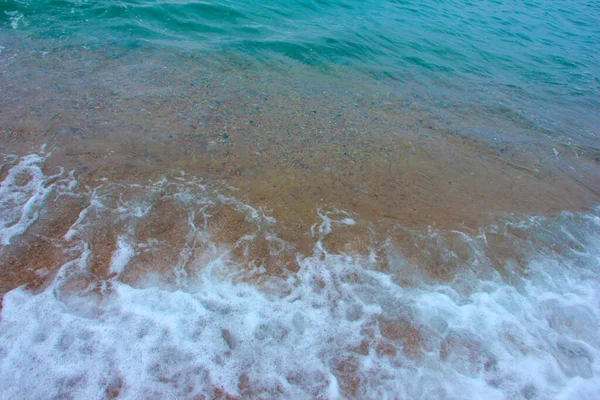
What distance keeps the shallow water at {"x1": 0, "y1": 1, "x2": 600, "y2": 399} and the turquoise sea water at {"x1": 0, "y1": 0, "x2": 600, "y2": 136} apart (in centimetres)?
30

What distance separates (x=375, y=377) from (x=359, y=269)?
1.29 metres

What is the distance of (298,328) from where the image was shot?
3523 millimetres

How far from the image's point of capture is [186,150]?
5.54 metres

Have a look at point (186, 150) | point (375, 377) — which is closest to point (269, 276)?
point (375, 377)

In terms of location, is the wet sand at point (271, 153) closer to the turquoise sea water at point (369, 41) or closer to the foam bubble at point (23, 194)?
the foam bubble at point (23, 194)

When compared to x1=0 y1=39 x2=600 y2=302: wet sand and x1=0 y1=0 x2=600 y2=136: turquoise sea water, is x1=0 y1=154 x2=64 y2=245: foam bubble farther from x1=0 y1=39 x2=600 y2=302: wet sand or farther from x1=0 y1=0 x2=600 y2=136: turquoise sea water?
x1=0 y1=0 x2=600 y2=136: turquoise sea water

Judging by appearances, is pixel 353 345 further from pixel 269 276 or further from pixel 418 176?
pixel 418 176

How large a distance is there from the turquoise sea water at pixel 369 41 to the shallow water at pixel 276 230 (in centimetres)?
30

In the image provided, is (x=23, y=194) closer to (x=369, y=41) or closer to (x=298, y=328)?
(x=298, y=328)

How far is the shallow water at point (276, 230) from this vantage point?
10.6 ft

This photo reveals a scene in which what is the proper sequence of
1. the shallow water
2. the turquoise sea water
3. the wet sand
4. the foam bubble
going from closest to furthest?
1. the shallow water
2. the foam bubble
3. the wet sand
4. the turquoise sea water

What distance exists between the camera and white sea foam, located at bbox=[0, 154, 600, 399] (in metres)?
3.05

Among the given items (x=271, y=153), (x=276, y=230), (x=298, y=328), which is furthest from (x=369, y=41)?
(x=298, y=328)

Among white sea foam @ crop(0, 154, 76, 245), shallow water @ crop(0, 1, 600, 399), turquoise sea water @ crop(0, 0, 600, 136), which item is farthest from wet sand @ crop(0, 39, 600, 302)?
turquoise sea water @ crop(0, 0, 600, 136)
